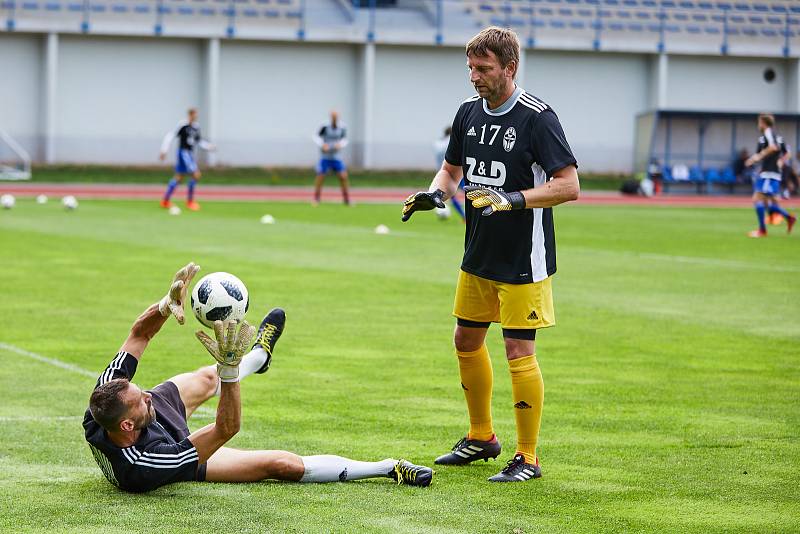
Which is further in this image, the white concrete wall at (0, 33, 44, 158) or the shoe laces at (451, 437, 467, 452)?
the white concrete wall at (0, 33, 44, 158)

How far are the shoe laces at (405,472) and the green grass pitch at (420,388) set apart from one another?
0.09 m

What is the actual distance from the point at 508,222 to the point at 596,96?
149 ft

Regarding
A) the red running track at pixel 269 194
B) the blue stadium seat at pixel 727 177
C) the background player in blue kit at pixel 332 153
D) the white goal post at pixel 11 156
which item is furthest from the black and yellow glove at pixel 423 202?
the blue stadium seat at pixel 727 177

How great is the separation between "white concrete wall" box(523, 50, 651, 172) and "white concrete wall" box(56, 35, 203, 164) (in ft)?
43.4

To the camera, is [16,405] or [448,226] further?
[448,226]

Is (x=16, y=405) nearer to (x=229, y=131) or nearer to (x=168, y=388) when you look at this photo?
(x=168, y=388)

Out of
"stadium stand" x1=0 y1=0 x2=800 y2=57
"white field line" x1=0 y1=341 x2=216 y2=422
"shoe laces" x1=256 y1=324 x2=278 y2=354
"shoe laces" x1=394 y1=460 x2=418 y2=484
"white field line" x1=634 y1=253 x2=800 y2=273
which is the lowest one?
"white field line" x1=0 y1=341 x2=216 y2=422

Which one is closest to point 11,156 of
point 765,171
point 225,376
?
point 765,171

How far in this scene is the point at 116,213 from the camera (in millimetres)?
28406

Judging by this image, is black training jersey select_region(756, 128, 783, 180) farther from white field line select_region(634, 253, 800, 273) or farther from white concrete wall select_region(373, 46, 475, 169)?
white concrete wall select_region(373, 46, 475, 169)

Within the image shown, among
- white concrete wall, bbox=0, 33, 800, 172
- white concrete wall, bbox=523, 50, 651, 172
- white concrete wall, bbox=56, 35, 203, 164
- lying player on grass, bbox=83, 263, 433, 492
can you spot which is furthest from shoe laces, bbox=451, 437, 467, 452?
white concrete wall, bbox=523, 50, 651, 172

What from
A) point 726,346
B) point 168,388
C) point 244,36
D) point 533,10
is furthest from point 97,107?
point 168,388

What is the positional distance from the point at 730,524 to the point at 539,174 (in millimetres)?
2057

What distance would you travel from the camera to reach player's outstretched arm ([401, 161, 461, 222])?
6.97 metres
